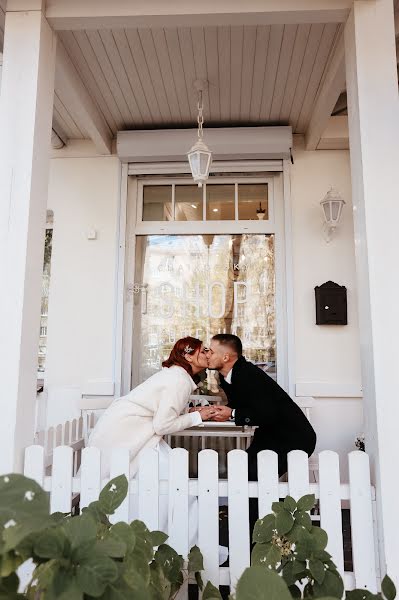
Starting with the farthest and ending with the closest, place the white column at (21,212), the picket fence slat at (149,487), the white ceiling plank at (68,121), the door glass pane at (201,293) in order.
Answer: the door glass pane at (201,293)
the white ceiling plank at (68,121)
the white column at (21,212)
the picket fence slat at (149,487)

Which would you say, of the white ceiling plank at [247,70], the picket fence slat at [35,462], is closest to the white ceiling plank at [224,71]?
the white ceiling plank at [247,70]

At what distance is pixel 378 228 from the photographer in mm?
2016

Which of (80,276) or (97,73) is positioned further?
(80,276)

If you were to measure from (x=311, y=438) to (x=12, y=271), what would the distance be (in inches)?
76.9

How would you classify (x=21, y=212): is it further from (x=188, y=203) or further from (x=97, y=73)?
(x=188, y=203)

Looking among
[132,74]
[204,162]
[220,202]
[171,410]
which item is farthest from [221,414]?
[132,74]

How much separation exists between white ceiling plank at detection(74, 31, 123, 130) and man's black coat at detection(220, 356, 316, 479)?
7.95 ft

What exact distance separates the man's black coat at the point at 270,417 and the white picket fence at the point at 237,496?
0.76 meters

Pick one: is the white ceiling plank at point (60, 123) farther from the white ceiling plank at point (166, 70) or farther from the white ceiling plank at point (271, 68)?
the white ceiling plank at point (271, 68)

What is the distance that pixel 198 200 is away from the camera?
14.0ft

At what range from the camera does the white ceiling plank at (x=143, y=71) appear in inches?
113

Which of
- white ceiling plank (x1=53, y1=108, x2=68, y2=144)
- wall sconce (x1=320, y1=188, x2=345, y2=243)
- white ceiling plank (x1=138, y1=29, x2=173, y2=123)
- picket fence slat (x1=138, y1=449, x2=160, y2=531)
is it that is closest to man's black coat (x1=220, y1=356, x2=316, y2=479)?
picket fence slat (x1=138, y1=449, x2=160, y2=531)

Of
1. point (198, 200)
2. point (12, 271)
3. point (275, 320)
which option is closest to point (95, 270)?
point (198, 200)

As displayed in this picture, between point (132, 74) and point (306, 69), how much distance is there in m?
1.30
